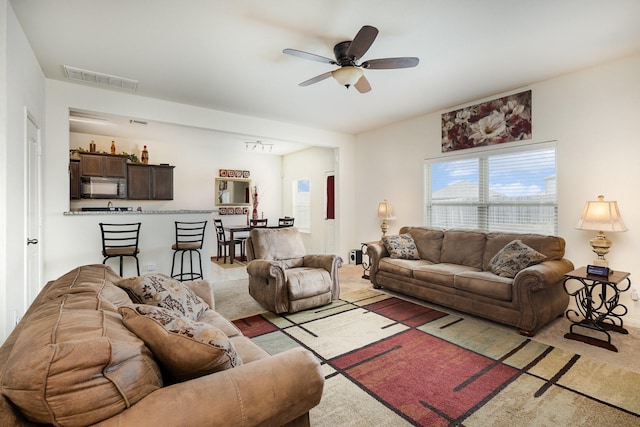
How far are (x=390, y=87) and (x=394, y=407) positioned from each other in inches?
137

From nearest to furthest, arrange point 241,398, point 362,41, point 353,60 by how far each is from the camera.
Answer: point 241,398
point 362,41
point 353,60

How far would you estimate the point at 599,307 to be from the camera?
2969 mm

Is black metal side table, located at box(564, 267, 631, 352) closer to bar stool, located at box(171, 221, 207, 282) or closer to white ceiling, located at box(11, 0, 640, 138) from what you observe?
white ceiling, located at box(11, 0, 640, 138)

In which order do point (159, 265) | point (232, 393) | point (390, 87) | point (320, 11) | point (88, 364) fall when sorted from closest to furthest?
point (88, 364), point (232, 393), point (320, 11), point (390, 87), point (159, 265)

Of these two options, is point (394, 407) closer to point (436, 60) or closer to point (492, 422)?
point (492, 422)

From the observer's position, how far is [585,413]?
5.98ft

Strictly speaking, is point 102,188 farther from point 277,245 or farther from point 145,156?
point 277,245

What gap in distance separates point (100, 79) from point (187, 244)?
90.1 inches

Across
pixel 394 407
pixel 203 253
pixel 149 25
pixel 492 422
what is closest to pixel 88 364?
pixel 394 407

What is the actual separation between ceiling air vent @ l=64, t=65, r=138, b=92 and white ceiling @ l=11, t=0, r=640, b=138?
94 mm

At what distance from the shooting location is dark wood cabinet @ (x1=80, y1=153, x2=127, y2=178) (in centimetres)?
585

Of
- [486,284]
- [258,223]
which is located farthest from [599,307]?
[258,223]

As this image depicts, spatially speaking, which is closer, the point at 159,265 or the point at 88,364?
the point at 88,364

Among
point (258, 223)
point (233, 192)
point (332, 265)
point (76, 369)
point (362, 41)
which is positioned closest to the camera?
point (76, 369)
